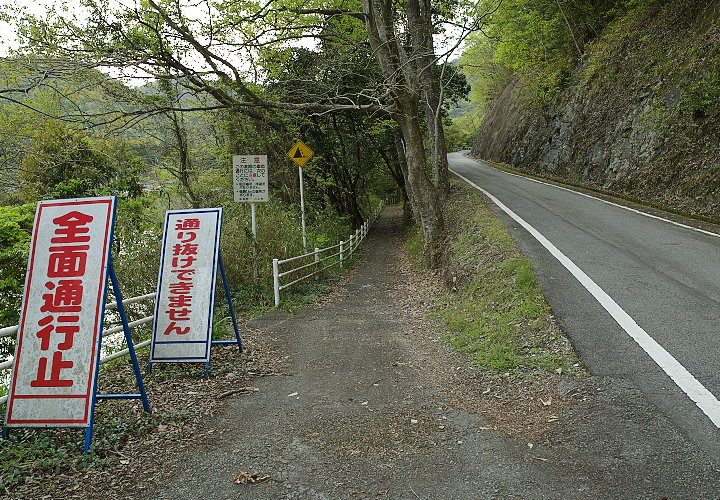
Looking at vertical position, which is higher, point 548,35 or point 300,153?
point 548,35

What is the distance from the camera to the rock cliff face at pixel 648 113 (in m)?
14.0

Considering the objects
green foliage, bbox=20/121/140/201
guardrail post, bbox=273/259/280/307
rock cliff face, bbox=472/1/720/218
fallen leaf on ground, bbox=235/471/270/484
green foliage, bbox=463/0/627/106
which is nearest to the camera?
fallen leaf on ground, bbox=235/471/270/484

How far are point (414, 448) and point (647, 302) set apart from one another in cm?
408

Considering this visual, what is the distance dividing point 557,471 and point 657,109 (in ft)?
55.1

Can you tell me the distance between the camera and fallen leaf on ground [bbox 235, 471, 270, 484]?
3756 mm

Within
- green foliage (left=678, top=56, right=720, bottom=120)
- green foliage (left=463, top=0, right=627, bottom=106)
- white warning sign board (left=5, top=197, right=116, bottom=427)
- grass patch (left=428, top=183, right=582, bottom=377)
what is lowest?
grass patch (left=428, top=183, right=582, bottom=377)

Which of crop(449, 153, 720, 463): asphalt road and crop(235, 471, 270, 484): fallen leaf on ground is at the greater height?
crop(449, 153, 720, 463): asphalt road

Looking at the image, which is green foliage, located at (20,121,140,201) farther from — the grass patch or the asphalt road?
the asphalt road

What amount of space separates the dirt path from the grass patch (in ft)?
1.80

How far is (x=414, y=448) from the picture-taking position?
4.17m

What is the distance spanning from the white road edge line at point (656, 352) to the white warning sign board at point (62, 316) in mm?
5091

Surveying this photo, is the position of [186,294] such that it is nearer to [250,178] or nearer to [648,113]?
[250,178]

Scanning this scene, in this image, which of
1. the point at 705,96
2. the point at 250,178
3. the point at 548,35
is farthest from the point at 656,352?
the point at 548,35

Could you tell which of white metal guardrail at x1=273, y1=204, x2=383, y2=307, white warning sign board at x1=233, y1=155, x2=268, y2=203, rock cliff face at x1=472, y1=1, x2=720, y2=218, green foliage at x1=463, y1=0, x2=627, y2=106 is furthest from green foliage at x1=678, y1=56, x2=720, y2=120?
white warning sign board at x1=233, y1=155, x2=268, y2=203
